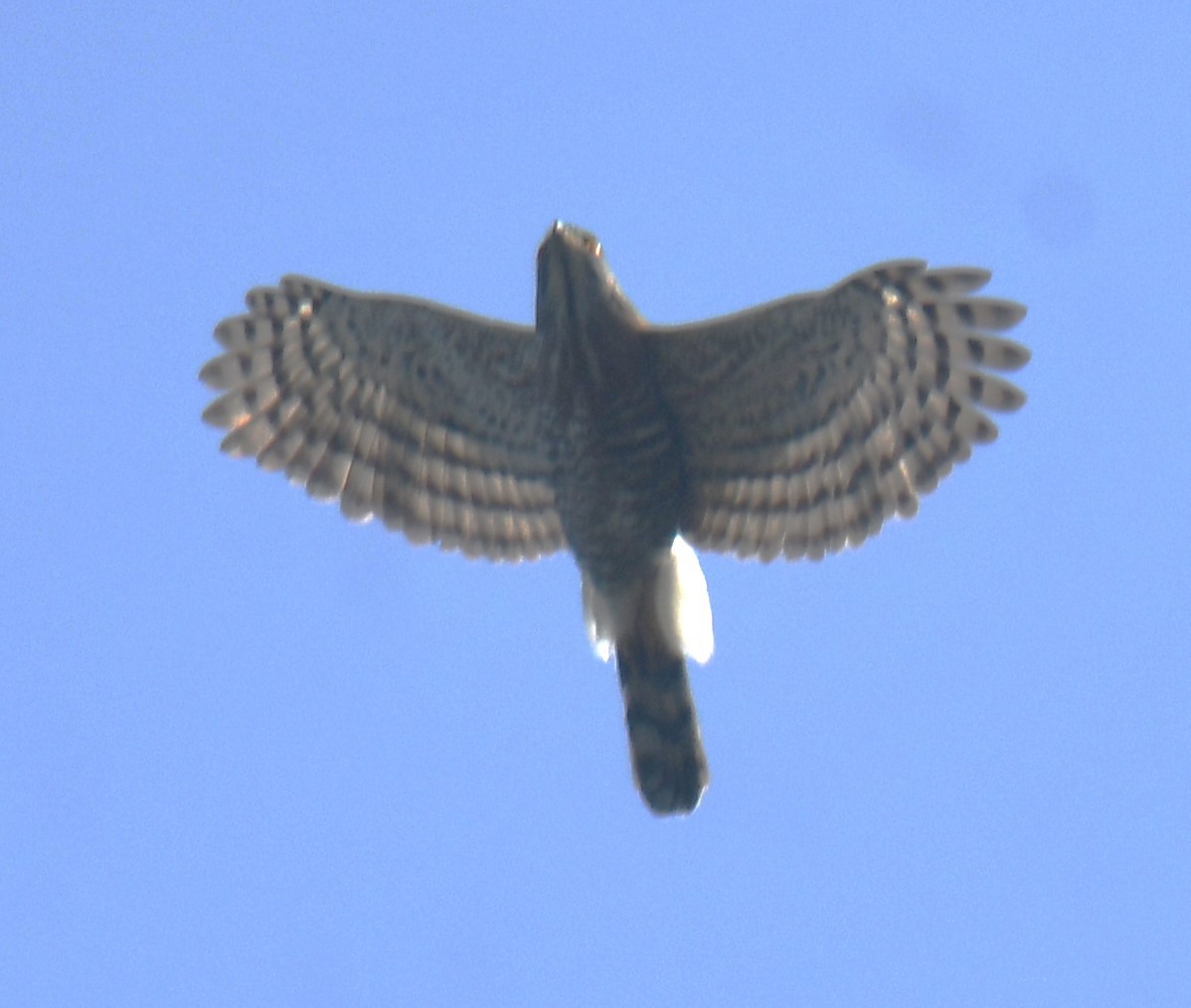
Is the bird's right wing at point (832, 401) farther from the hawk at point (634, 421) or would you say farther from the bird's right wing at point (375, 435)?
the bird's right wing at point (375, 435)

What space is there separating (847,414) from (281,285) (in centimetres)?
308

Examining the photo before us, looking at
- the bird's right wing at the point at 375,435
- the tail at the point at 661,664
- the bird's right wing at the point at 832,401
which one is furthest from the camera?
the bird's right wing at the point at 375,435

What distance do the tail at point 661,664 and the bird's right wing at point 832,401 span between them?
394mm

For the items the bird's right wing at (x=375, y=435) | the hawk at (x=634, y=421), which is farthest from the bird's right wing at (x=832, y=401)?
the bird's right wing at (x=375, y=435)

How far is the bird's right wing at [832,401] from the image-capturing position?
11008 millimetres

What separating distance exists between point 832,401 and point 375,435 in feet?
8.26

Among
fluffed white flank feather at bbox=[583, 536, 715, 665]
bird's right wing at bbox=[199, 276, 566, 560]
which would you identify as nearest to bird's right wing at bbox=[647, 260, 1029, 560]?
fluffed white flank feather at bbox=[583, 536, 715, 665]

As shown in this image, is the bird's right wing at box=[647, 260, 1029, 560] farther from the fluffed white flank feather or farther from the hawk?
the fluffed white flank feather

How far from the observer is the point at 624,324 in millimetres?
11008

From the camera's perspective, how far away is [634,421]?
441 inches

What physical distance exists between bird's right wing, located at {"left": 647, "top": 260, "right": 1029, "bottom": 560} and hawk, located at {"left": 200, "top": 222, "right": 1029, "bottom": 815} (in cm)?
1

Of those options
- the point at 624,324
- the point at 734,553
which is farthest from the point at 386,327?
the point at 734,553

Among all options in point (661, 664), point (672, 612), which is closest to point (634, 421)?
point (672, 612)

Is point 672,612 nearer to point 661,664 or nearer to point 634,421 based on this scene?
point 661,664
